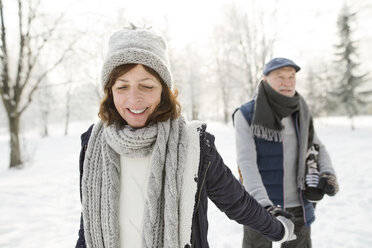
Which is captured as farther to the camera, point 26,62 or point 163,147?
point 26,62

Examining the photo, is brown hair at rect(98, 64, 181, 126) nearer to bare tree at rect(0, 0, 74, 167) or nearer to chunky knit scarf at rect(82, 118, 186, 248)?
chunky knit scarf at rect(82, 118, 186, 248)

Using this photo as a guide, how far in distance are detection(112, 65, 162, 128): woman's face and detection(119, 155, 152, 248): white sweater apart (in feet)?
0.68

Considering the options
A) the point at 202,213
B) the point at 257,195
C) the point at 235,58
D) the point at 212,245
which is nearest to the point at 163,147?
the point at 202,213

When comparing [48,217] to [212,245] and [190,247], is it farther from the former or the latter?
[190,247]

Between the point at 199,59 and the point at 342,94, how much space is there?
15016 mm

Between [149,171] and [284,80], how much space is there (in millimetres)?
1460

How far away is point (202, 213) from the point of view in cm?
126

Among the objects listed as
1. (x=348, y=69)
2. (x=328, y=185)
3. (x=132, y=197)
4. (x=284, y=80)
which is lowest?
(x=328, y=185)

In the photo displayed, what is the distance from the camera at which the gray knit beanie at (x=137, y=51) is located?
1167 mm

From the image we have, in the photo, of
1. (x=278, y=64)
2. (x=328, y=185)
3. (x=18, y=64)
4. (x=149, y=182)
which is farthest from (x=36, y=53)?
(x=328, y=185)

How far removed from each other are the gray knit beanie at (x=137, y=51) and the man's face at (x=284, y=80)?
47.0 inches

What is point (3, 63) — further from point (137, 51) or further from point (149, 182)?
point (149, 182)

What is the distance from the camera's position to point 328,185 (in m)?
2.03

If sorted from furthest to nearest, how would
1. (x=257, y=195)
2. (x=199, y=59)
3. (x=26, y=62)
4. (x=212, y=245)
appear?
(x=199, y=59) < (x=26, y=62) < (x=212, y=245) < (x=257, y=195)
